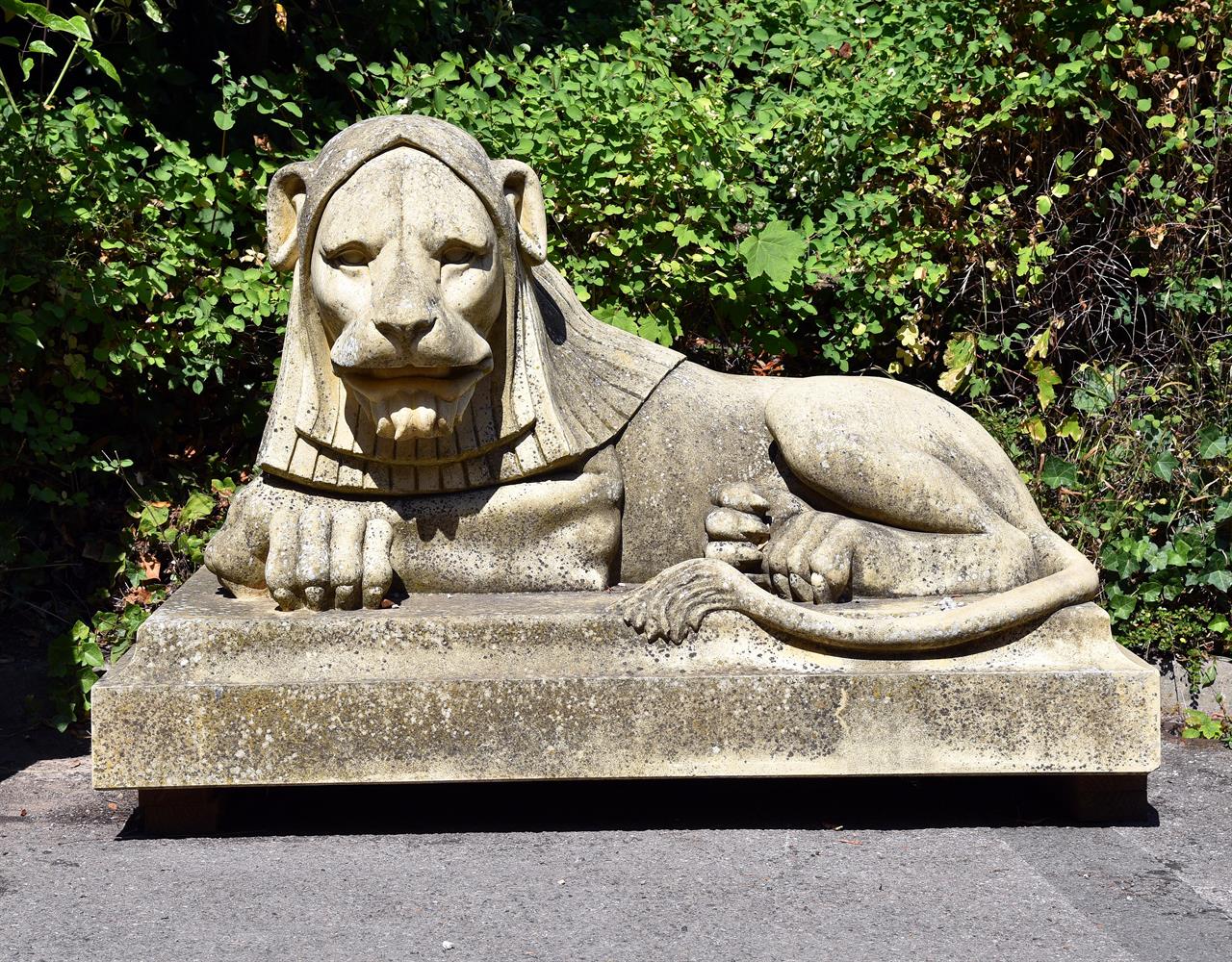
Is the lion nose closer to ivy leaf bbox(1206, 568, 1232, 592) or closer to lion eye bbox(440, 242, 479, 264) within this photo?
lion eye bbox(440, 242, 479, 264)

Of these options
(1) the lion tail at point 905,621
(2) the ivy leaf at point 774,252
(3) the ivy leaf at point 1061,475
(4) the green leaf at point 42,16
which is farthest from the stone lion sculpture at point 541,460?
(2) the ivy leaf at point 774,252

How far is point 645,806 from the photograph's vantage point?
13.5 feet

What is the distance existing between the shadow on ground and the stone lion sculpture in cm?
50

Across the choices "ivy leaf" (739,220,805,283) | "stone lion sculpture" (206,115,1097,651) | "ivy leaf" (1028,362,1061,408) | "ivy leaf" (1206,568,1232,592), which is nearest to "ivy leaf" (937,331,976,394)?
"ivy leaf" (1028,362,1061,408)

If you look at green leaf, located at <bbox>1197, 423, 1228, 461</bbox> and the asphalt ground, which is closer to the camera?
the asphalt ground

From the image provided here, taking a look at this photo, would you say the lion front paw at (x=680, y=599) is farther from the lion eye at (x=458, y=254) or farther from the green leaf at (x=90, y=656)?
the green leaf at (x=90, y=656)

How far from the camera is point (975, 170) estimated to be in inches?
226

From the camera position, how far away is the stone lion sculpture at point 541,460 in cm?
372

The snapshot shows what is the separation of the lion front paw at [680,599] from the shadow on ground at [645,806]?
0.51 m

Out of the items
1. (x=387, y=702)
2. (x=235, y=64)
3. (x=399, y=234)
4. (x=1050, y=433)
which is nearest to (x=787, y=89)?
(x=1050, y=433)

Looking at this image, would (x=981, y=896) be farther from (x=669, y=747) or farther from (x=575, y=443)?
(x=575, y=443)

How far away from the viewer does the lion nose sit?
354 cm

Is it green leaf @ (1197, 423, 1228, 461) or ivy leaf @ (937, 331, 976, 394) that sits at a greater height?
ivy leaf @ (937, 331, 976, 394)

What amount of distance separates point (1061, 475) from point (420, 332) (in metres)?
2.62
